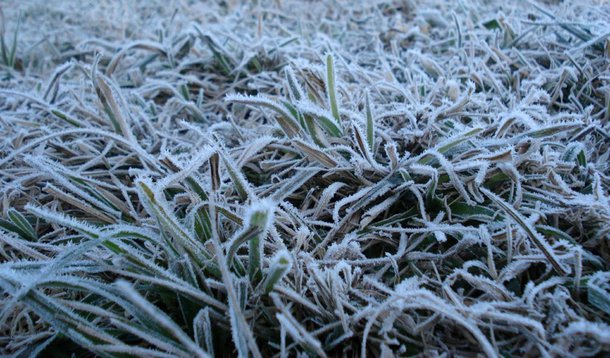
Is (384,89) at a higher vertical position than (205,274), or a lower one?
higher

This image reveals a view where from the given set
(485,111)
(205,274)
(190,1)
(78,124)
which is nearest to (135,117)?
(78,124)

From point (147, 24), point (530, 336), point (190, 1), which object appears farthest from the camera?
point (190, 1)

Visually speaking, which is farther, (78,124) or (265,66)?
(265,66)

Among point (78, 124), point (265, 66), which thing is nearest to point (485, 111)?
point (265, 66)

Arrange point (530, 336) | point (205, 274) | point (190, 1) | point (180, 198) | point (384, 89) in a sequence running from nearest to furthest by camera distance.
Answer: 1. point (530, 336)
2. point (205, 274)
3. point (180, 198)
4. point (384, 89)
5. point (190, 1)

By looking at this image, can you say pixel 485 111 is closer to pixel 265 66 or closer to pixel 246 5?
pixel 265 66

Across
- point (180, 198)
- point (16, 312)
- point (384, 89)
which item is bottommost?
point (16, 312)
